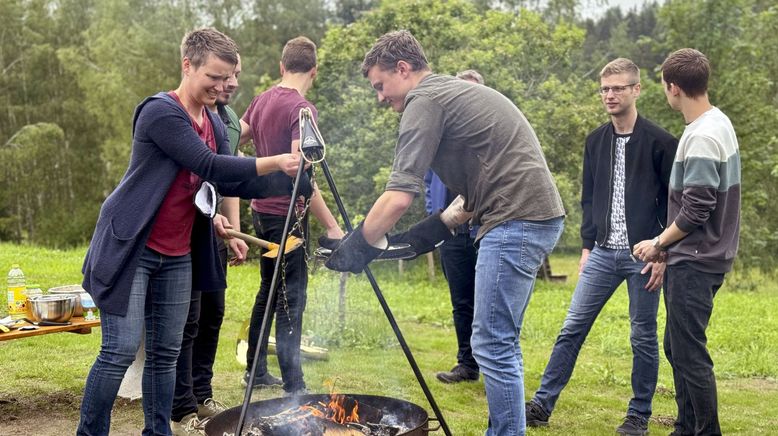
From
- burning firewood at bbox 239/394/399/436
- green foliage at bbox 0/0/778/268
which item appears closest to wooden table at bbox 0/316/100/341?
burning firewood at bbox 239/394/399/436

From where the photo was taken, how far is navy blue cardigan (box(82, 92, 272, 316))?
308cm

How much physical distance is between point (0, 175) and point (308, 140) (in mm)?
28421

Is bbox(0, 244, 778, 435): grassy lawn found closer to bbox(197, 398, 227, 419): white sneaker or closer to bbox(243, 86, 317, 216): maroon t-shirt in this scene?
bbox(197, 398, 227, 419): white sneaker

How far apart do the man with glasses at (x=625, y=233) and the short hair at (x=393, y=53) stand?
1.54m

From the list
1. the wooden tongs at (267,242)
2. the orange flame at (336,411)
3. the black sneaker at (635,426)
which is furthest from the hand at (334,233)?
the black sneaker at (635,426)

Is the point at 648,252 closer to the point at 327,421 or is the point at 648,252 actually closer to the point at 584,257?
the point at 584,257

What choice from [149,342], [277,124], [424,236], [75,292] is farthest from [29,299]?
[424,236]

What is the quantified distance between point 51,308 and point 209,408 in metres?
1.01

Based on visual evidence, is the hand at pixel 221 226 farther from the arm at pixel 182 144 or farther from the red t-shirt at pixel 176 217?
the arm at pixel 182 144

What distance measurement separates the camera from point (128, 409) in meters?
4.52

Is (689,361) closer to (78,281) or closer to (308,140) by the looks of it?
(308,140)

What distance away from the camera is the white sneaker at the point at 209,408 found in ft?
14.0

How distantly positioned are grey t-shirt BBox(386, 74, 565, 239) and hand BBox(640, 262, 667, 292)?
105 centimetres

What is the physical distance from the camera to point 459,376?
5.40 meters
